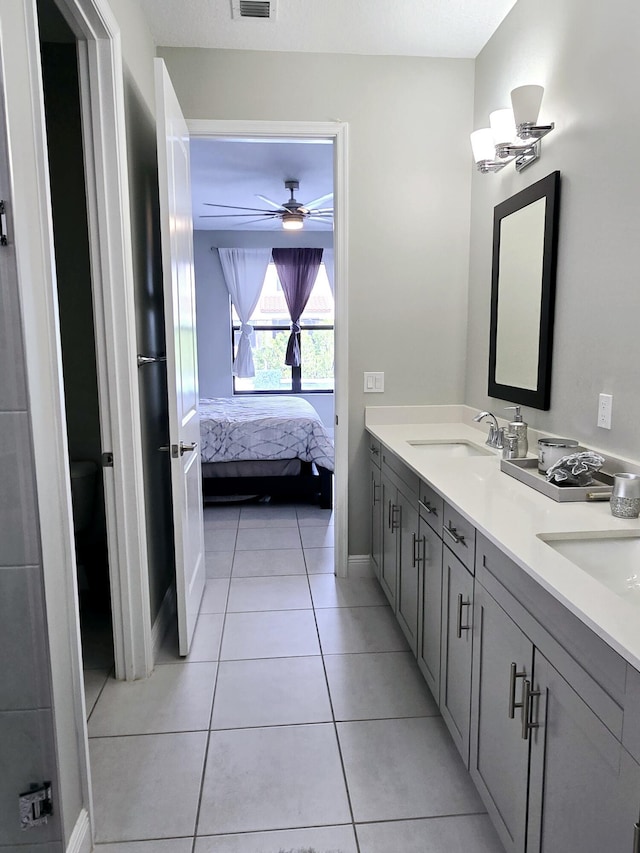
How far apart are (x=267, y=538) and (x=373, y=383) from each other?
145 centimetres

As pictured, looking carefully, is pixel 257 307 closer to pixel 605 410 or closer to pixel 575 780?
pixel 605 410

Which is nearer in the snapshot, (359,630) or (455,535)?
(455,535)

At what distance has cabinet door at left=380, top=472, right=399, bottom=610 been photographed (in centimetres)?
263

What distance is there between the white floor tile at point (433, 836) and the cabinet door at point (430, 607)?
41 centimetres

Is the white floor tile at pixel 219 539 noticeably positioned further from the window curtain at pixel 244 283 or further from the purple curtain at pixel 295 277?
the purple curtain at pixel 295 277

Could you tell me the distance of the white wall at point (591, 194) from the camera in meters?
1.73

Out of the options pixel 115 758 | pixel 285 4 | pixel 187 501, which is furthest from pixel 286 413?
pixel 115 758

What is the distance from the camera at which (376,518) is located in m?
3.11

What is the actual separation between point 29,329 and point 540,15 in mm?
2245

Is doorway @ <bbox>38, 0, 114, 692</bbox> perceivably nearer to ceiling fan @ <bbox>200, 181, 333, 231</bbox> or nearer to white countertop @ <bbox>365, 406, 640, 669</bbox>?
white countertop @ <bbox>365, 406, 640, 669</bbox>

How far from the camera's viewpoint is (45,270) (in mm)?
1325

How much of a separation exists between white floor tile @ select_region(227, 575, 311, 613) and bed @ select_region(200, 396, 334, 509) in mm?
1432

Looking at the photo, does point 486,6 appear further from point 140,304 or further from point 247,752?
point 247,752

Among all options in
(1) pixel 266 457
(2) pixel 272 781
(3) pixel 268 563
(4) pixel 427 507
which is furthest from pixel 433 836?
(1) pixel 266 457
